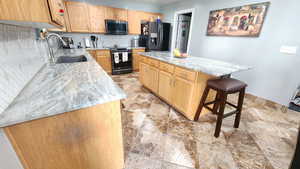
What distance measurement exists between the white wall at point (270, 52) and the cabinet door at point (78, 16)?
3565 mm

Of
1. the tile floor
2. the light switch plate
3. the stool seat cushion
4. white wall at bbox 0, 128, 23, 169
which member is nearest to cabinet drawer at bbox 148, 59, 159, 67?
the tile floor

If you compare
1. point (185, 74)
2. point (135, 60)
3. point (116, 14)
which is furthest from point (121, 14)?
point (185, 74)

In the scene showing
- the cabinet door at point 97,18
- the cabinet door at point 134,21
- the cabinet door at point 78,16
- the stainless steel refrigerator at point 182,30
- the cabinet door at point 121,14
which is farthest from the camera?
the stainless steel refrigerator at point 182,30

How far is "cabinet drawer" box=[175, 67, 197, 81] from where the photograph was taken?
1.74 metres

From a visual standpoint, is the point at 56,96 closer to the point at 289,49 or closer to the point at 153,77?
the point at 153,77

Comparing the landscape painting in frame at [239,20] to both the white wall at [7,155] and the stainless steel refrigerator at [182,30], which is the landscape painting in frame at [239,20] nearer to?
the stainless steel refrigerator at [182,30]

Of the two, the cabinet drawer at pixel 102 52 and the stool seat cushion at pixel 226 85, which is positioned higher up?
the cabinet drawer at pixel 102 52

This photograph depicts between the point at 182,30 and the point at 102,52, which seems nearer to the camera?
the point at 102,52

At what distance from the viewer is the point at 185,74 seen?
1853 millimetres

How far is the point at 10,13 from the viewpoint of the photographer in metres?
0.62

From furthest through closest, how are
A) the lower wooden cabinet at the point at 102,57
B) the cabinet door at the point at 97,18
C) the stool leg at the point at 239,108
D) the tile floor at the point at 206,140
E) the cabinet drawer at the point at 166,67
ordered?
the lower wooden cabinet at the point at 102,57 → the cabinet door at the point at 97,18 → the cabinet drawer at the point at 166,67 → the stool leg at the point at 239,108 → the tile floor at the point at 206,140

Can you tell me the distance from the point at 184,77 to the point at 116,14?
3.54m

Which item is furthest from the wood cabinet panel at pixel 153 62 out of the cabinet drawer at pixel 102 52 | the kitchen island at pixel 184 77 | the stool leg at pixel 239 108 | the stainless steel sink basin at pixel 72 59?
the cabinet drawer at pixel 102 52

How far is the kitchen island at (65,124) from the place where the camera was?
682 millimetres
